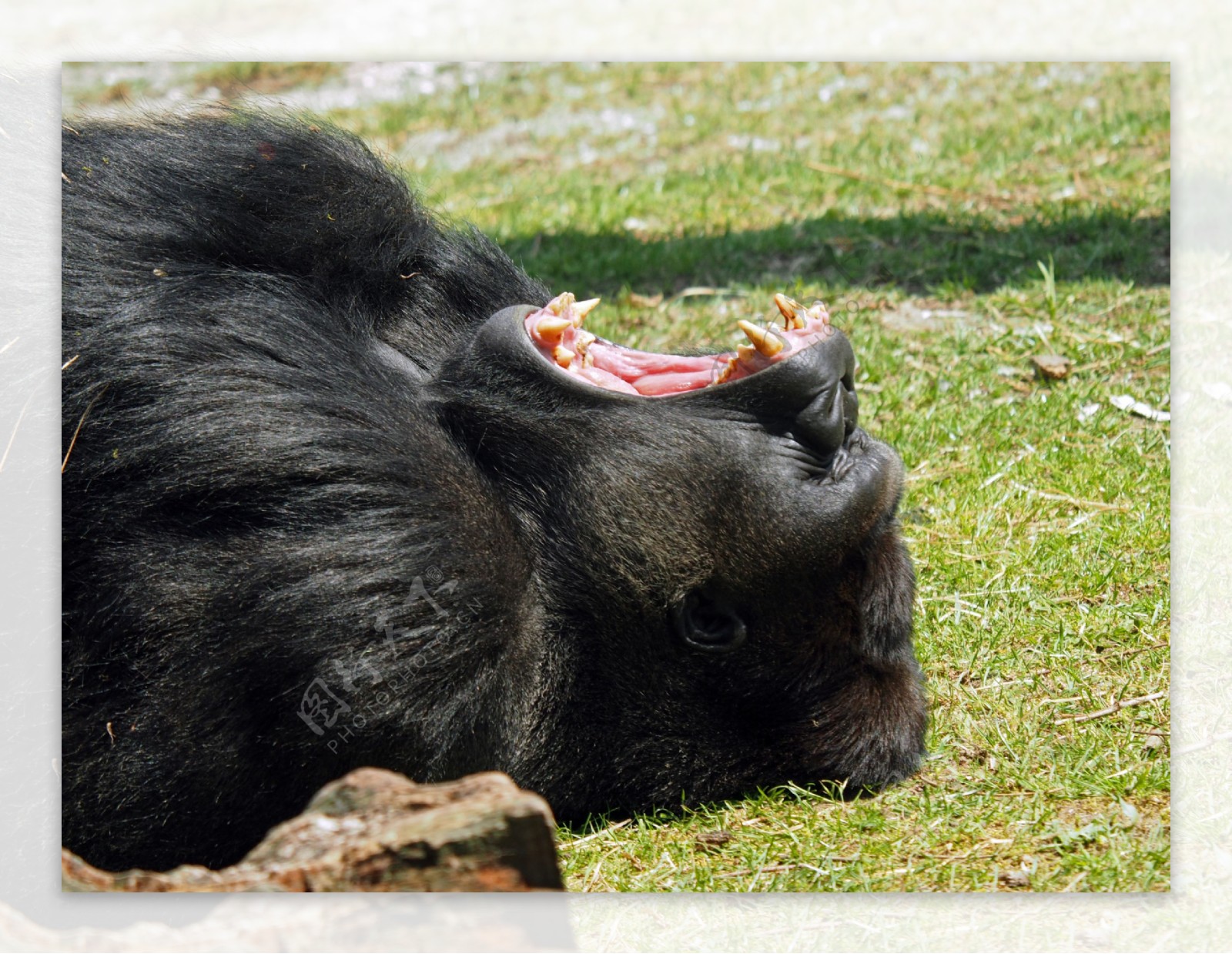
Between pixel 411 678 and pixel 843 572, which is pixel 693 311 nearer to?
pixel 843 572

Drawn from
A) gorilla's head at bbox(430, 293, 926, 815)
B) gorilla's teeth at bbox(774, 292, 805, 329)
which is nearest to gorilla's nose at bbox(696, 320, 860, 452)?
gorilla's head at bbox(430, 293, 926, 815)

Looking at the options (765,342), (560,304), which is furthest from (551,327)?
(765,342)

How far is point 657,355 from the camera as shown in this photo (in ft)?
11.6

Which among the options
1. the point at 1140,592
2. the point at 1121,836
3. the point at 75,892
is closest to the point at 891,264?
the point at 1140,592

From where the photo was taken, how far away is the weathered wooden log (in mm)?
2266

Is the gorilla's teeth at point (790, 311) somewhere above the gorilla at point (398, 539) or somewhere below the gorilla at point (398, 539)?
above

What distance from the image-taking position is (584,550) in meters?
3.18

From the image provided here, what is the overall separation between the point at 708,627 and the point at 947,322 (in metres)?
2.92

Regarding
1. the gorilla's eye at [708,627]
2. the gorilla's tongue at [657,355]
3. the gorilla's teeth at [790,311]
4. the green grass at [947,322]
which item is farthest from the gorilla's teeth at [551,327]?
the green grass at [947,322]

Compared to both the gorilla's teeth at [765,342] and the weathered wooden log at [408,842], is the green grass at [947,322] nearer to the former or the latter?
the weathered wooden log at [408,842]

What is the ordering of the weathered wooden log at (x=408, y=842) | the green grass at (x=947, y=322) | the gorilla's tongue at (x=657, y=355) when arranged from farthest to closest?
1. the gorilla's tongue at (x=657, y=355)
2. the green grass at (x=947, y=322)
3. the weathered wooden log at (x=408, y=842)

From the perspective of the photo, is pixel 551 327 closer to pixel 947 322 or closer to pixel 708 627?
pixel 708 627

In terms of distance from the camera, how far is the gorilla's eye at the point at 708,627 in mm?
3209

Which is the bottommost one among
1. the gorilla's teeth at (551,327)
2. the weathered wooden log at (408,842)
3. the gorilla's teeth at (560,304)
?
the weathered wooden log at (408,842)
